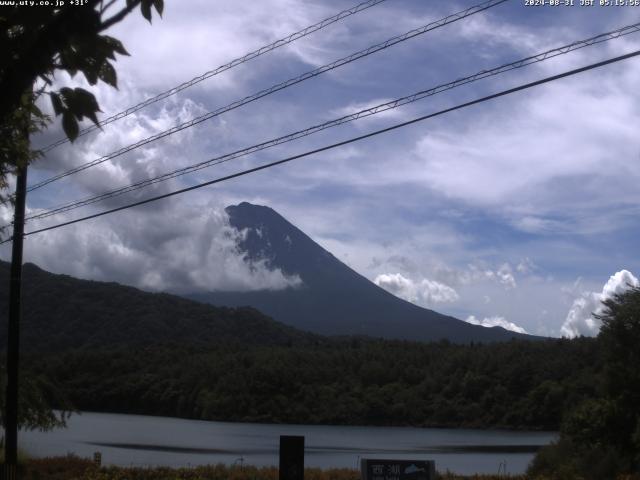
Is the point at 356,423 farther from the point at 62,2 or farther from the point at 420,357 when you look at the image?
the point at 62,2

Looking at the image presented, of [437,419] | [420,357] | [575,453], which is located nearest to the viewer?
[575,453]

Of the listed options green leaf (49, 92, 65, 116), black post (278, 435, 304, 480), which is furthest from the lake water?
green leaf (49, 92, 65, 116)

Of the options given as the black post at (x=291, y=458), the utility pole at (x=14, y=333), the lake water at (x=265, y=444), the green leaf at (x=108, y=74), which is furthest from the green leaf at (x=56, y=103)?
the lake water at (x=265, y=444)

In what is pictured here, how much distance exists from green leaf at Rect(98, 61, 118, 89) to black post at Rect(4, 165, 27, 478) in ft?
49.8

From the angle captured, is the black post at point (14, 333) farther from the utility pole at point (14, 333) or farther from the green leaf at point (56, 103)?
the green leaf at point (56, 103)

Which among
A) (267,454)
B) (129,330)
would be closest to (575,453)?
(267,454)

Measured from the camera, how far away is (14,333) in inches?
756

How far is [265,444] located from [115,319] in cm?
5559

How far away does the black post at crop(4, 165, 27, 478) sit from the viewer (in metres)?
18.4

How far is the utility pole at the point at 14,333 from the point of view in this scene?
1838 cm

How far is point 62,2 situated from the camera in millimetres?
3502

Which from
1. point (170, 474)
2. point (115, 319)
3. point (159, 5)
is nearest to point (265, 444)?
point (170, 474)

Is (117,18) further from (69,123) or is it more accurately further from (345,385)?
(345,385)

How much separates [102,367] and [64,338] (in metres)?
17.2
